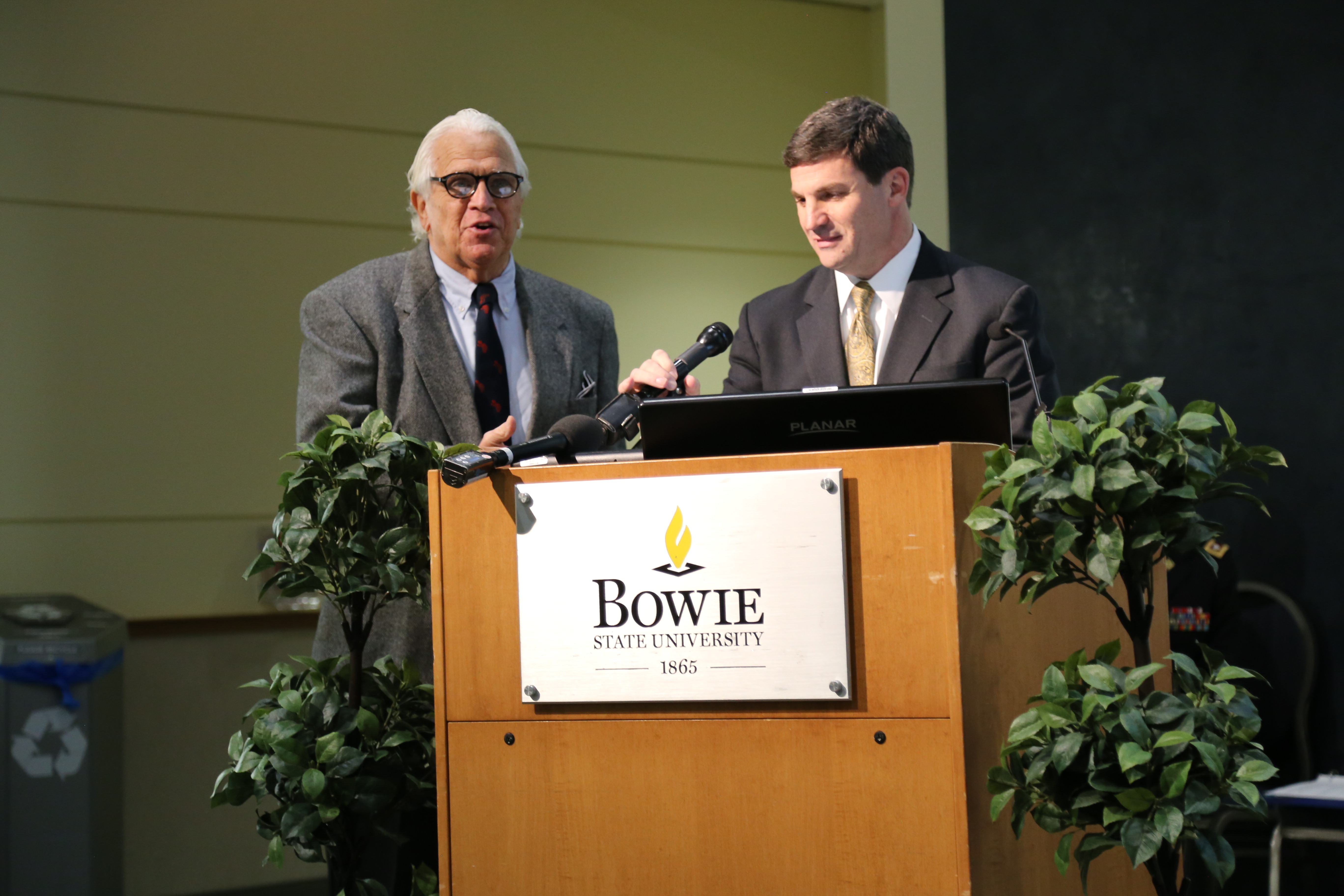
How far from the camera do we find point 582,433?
1.61 metres

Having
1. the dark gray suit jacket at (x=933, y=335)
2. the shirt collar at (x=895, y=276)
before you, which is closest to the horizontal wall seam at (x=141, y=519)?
the dark gray suit jacket at (x=933, y=335)

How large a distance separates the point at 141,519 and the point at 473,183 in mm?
2480

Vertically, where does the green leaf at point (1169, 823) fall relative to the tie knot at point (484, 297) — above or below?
below

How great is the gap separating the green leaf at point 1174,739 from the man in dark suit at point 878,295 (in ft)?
2.36

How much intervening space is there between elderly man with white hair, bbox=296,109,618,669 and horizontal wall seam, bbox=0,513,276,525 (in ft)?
7.04

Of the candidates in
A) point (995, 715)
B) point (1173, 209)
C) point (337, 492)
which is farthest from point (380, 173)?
point (995, 715)

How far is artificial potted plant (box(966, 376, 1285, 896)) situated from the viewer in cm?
125

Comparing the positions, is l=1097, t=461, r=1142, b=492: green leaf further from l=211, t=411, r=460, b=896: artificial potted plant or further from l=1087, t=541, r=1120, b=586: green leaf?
l=211, t=411, r=460, b=896: artificial potted plant

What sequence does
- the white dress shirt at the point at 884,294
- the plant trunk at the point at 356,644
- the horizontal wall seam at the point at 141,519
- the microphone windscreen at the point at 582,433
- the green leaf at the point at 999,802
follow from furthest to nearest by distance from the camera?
1. the horizontal wall seam at the point at 141,519
2. the white dress shirt at the point at 884,294
3. the plant trunk at the point at 356,644
4. the microphone windscreen at the point at 582,433
5. the green leaf at the point at 999,802

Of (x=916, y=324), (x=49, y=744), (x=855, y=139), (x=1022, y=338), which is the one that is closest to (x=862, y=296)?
(x=916, y=324)

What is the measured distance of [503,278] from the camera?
8.28ft

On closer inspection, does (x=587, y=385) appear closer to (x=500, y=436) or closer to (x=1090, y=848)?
(x=500, y=436)

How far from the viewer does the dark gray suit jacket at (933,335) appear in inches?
78.0

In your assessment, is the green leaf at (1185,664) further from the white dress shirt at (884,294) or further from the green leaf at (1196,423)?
the white dress shirt at (884,294)
